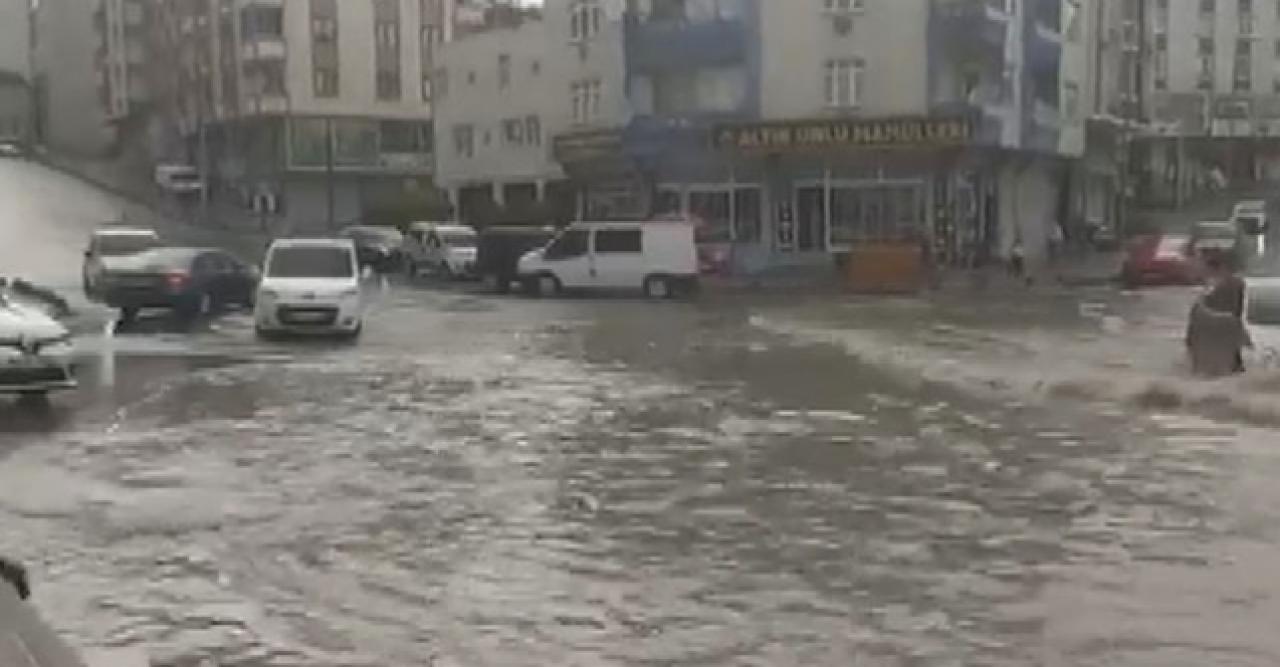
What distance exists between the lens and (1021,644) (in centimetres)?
791

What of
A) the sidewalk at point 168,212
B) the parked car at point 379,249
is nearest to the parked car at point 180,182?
the sidewalk at point 168,212

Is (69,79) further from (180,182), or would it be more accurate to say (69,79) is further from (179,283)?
(179,283)

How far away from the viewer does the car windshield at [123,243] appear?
33.9 m

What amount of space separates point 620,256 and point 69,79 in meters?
85.1

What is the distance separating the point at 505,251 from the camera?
138 feet

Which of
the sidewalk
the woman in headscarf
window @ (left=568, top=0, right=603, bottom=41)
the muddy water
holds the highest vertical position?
window @ (left=568, top=0, right=603, bottom=41)

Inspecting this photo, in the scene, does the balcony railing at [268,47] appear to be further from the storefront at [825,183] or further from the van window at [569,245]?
the van window at [569,245]

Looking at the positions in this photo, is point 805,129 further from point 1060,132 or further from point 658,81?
point 1060,132

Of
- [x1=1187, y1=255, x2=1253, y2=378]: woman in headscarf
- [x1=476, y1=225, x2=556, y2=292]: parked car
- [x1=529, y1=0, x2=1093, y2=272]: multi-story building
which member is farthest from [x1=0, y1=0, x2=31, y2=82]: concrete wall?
[x1=1187, y1=255, x2=1253, y2=378]: woman in headscarf

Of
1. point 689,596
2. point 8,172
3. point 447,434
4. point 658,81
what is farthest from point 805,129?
point 8,172

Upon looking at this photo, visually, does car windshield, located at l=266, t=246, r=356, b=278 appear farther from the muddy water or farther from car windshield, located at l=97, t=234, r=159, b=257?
car windshield, located at l=97, t=234, r=159, b=257

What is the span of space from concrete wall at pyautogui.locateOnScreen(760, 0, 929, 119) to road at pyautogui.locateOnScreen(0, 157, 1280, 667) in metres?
27.2

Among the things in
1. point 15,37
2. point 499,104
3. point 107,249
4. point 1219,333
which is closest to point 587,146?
point 499,104

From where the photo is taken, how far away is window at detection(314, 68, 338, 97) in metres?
80.0
